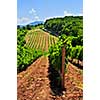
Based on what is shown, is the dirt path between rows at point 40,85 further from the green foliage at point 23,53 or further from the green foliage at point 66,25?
the green foliage at point 66,25

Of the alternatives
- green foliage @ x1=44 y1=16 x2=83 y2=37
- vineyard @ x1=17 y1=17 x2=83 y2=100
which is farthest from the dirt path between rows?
green foliage @ x1=44 y1=16 x2=83 y2=37

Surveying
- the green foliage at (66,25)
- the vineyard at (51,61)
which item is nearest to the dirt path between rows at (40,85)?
the vineyard at (51,61)

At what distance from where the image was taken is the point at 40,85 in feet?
5.80

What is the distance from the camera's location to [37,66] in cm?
178

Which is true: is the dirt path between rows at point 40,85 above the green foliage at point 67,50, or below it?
below

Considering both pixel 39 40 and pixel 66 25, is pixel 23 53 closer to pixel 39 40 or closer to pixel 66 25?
pixel 39 40

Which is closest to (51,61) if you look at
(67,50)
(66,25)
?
(67,50)

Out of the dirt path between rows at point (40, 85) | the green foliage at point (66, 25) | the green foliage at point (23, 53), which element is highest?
the green foliage at point (66, 25)

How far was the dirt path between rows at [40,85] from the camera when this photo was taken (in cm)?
173
